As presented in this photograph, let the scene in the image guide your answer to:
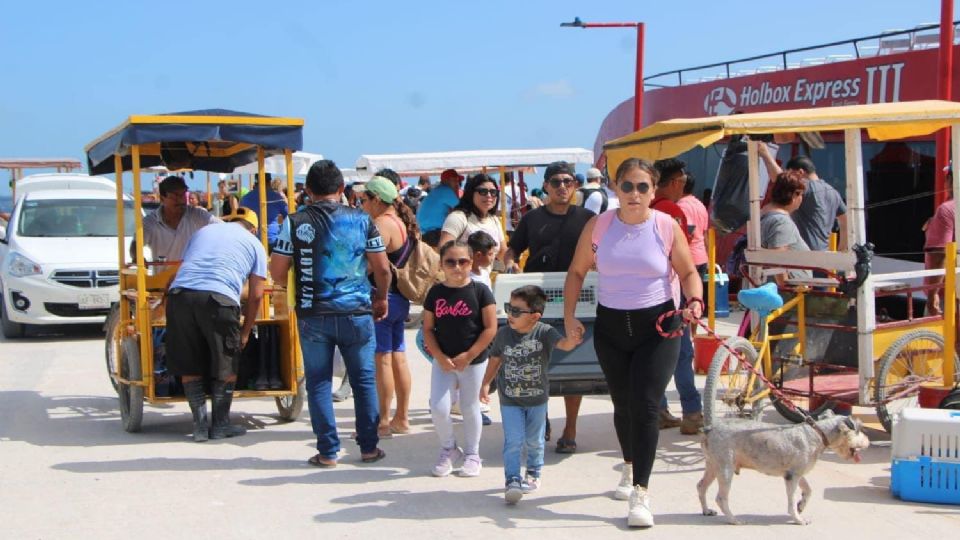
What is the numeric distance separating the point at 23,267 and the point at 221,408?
6.91m

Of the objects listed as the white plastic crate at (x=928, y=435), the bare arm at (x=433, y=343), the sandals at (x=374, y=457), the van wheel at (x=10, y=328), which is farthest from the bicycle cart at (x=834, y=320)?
the van wheel at (x=10, y=328)

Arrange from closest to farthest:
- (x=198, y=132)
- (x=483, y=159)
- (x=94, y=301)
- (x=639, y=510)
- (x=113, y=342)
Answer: (x=639, y=510) → (x=198, y=132) → (x=113, y=342) → (x=94, y=301) → (x=483, y=159)

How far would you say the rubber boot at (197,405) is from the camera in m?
7.90

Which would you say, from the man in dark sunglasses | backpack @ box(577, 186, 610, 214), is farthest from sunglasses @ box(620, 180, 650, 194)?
backpack @ box(577, 186, 610, 214)

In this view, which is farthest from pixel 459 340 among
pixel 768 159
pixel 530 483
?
pixel 768 159

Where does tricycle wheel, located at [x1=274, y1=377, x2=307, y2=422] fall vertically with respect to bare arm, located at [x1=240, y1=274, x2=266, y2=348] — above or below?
below

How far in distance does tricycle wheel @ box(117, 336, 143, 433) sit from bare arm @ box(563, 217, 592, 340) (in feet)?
11.7

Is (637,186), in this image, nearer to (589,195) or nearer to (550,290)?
(550,290)

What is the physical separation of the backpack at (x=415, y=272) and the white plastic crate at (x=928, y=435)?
3.21 m

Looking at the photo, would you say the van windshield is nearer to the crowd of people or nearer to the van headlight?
the van headlight

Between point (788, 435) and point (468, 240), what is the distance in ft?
8.86

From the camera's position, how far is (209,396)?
317 inches

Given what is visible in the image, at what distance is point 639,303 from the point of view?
574 centimetres

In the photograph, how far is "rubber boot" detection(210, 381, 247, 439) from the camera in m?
7.95
